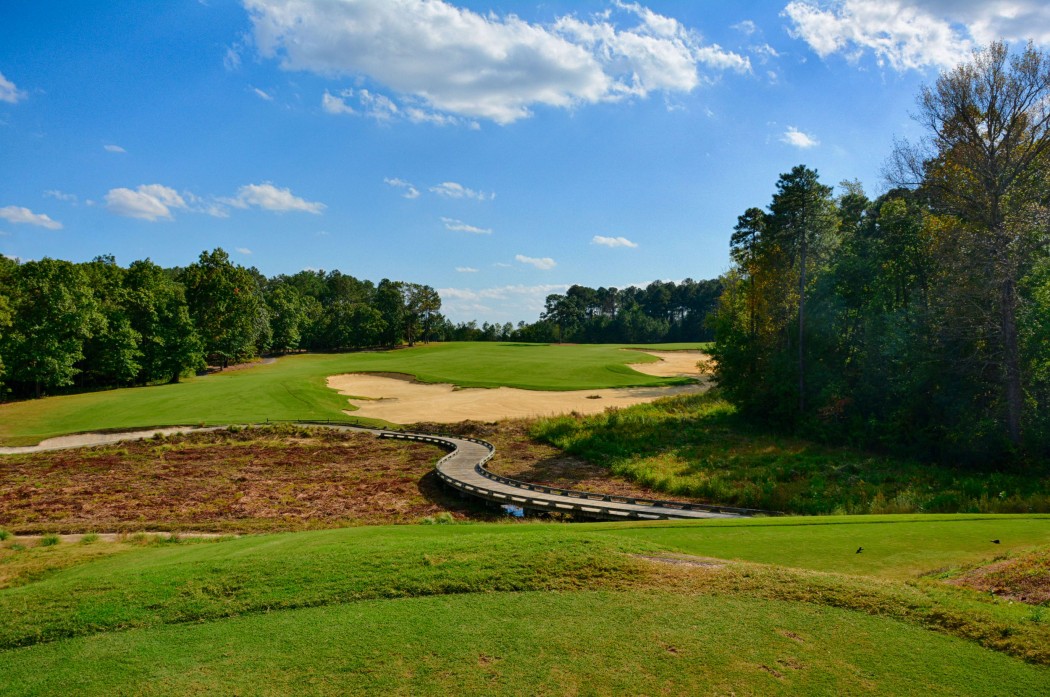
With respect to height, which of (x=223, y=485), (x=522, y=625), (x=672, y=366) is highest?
(x=672, y=366)

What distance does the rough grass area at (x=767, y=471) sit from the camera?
731 inches

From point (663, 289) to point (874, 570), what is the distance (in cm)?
14101

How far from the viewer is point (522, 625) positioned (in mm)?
7367

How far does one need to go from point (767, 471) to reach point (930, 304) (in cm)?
1065

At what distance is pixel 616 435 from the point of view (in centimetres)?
3234

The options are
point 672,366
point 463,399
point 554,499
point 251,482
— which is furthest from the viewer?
point 672,366

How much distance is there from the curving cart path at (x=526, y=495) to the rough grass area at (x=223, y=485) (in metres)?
0.95

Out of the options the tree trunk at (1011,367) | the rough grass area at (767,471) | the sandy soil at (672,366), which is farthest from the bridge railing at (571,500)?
the sandy soil at (672,366)

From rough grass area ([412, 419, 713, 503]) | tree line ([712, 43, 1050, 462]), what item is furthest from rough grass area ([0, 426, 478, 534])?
tree line ([712, 43, 1050, 462])

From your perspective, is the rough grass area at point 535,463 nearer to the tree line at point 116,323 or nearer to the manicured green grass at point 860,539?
the manicured green grass at point 860,539

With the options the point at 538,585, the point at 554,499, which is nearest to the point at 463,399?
the point at 554,499

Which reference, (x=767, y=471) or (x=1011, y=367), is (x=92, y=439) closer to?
(x=767, y=471)

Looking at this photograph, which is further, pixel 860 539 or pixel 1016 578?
pixel 860 539

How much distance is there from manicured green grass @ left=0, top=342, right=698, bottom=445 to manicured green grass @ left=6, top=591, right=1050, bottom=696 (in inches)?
1395
